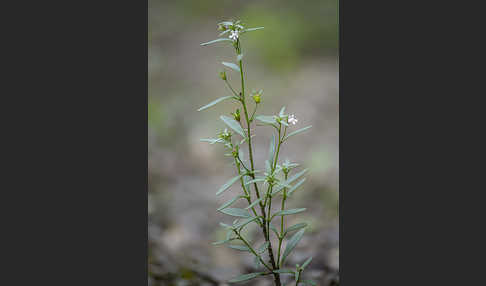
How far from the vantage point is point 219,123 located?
3.89 meters

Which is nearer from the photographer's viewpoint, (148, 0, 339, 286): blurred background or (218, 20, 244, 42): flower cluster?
(218, 20, 244, 42): flower cluster

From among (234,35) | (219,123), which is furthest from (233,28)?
(219,123)

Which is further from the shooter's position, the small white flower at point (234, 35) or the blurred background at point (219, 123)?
the blurred background at point (219, 123)

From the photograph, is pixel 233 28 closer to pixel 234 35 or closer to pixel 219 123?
pixel 234 35

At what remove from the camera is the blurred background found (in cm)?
231

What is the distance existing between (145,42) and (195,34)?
4098 mm

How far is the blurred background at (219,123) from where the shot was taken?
2.31 meters

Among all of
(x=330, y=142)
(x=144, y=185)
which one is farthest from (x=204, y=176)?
(x=144, y=185)

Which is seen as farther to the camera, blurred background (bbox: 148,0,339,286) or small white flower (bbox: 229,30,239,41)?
blurred background (bbox: 148,0,339,286)

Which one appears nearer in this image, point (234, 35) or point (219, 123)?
point (234, 35)

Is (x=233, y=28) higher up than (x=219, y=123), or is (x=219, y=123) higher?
(x=233, y=28)

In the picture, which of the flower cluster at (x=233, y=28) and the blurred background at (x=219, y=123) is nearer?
the flower cluster at (x=233, y=28)

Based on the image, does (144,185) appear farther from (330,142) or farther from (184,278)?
(330,142)

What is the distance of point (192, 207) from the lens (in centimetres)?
299
